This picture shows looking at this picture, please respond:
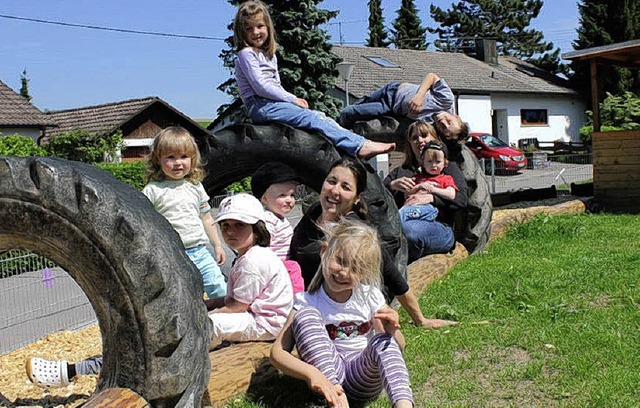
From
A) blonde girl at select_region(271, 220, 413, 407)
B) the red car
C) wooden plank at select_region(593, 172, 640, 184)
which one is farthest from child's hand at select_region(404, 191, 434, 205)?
the red car

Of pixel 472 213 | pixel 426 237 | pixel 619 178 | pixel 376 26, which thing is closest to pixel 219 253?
pixel 426 237

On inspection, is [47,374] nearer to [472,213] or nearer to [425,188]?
[425,188]

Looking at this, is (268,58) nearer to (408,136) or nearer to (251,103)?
(251,103)

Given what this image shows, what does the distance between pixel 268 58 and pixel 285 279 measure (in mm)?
2440

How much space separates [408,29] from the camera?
6362 cm

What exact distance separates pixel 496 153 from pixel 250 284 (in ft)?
93.7

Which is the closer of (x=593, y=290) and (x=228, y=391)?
(x=228, y=391)

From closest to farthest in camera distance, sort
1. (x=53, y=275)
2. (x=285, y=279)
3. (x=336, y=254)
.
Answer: (x=336, y=254) < (x=285, y=279) < (x=53, y=275)

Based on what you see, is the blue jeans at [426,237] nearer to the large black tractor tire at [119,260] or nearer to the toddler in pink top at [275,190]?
the toddler in pink top at [275,190]

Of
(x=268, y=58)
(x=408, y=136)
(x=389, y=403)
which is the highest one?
(x=268, y=58)

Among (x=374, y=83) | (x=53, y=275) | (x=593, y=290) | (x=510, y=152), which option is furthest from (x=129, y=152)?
(x=593, y=290)

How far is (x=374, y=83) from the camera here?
37281mm

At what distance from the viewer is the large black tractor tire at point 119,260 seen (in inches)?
114

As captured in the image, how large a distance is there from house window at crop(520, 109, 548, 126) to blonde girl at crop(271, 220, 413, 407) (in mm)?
41996
